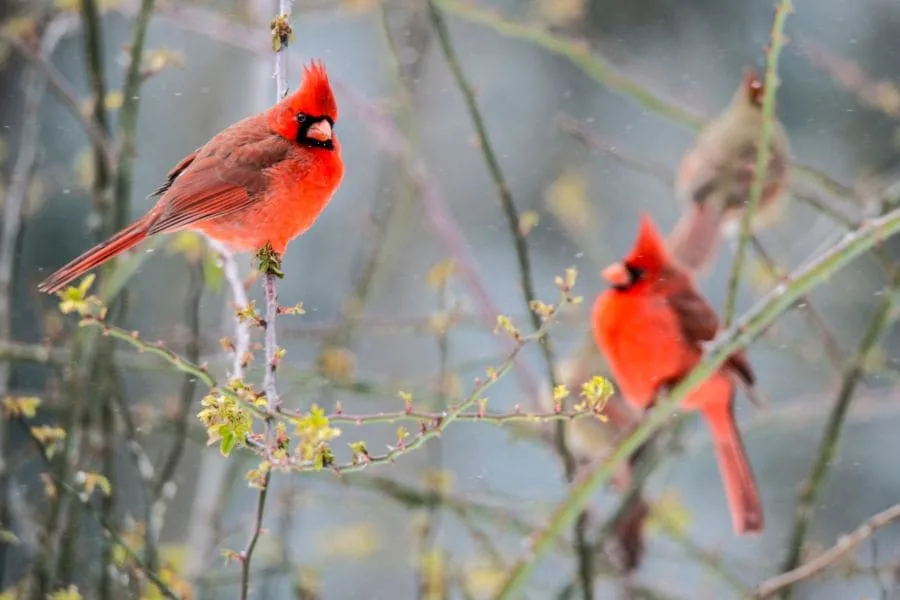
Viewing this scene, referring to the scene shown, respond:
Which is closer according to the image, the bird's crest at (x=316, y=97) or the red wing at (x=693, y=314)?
the bird's crest at (x=316, y=97)

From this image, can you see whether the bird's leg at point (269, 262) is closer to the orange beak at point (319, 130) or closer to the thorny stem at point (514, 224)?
the orange beak at point (319, 130)

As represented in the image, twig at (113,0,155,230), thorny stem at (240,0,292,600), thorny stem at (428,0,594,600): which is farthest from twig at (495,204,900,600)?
twig at (113,0,155,230)

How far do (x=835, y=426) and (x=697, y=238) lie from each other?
38 cm

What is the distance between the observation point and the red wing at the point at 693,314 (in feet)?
4.85

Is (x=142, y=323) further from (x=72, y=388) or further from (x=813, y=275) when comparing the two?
(x=813, y=275)

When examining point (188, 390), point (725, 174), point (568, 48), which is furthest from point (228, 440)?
point (725, 174)

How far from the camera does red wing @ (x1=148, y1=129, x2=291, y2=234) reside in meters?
0.54

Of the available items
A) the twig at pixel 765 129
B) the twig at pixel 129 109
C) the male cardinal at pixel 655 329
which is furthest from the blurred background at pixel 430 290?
the twig at pixel 765 129

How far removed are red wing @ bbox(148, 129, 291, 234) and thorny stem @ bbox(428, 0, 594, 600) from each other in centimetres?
32

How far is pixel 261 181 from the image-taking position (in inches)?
21.8

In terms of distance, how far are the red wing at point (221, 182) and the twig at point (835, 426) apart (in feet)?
3.15

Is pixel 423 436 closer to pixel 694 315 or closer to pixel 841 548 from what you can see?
pixel 841 548

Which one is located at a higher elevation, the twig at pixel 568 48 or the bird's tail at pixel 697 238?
the bird's tail at pixel 697 238

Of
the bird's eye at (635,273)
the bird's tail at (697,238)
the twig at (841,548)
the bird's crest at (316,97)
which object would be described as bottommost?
the bird's crest at (316,97)
